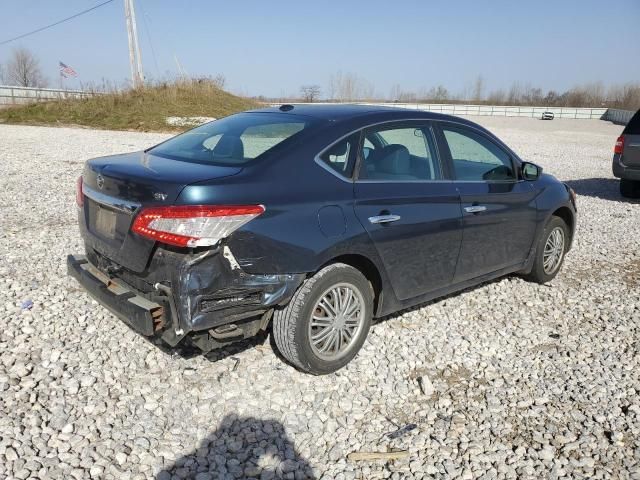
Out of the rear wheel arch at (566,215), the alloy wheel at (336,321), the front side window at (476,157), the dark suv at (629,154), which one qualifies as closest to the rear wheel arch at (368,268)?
Result: the alloy wheel at (336,321)

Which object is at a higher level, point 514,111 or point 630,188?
point 514,111

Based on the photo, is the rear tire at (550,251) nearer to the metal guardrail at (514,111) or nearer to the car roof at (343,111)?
the car roof at (343,111)

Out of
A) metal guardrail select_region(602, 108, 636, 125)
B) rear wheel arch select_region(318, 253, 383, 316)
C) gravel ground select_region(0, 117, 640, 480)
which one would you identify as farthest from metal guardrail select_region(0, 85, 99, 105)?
metal guardrail select_region(602, 108, 636, 125)

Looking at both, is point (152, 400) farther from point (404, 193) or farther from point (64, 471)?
point (404, 193)

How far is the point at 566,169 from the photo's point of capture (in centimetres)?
1524

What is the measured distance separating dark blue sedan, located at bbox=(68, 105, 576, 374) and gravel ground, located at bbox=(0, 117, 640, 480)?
0.38 meters

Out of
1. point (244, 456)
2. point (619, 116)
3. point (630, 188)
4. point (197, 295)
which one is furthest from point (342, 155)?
point (619, 116)

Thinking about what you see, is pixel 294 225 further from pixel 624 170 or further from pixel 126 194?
pixel 624 170

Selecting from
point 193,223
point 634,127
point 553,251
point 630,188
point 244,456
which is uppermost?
point 634,127

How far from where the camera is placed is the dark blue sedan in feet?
9.27

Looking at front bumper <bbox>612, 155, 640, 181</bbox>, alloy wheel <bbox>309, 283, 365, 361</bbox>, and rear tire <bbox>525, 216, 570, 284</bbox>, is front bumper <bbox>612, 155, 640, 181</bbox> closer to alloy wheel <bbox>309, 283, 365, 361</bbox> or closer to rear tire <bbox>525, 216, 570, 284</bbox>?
rear tire <bbox>525, 216, 570, 284</bbox>

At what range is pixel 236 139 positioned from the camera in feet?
11.8

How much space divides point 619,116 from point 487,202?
54.5 m

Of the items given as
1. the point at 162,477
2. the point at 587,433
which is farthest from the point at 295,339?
the point at 587,433
